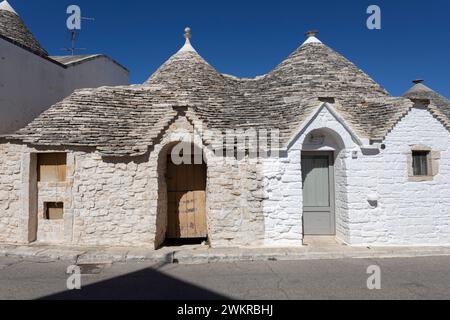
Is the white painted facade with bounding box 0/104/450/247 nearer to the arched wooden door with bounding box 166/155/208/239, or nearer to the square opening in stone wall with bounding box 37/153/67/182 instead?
the square opening in stone wall with bounding box 37/153/67/182

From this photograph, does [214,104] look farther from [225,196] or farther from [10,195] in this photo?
[10,195]

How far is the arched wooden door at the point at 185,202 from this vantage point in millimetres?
8742

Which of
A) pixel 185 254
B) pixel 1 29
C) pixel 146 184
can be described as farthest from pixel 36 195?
pixel 1 29

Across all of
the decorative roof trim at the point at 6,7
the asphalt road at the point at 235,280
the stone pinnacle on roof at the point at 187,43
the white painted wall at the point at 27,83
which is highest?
the decorative roof trim at the point at 6,7

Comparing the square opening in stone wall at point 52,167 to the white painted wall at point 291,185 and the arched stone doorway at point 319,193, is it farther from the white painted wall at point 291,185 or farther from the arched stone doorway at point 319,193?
the arched stone doorway at point 319,193

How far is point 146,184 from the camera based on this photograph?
790cm

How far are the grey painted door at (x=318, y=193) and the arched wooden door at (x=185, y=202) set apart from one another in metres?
3.14

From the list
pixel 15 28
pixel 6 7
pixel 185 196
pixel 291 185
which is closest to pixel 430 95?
pixel 291 185

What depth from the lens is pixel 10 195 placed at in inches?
322

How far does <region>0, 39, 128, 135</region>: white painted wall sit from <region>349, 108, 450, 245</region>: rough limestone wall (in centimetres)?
1144

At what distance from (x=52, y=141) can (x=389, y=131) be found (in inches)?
373

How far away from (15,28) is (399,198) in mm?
16166

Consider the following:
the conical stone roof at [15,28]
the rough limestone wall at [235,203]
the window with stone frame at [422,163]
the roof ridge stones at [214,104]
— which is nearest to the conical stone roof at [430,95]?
the roof ridge stones at [214,104]

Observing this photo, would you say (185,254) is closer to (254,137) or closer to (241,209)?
(241,209)
